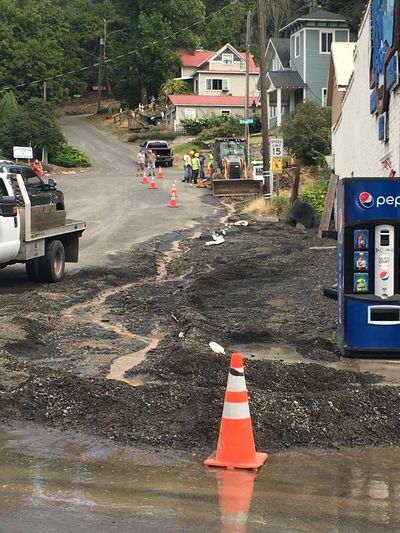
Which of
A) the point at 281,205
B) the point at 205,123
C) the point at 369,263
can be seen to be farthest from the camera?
the point at 205,123

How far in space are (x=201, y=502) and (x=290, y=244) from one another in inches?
637

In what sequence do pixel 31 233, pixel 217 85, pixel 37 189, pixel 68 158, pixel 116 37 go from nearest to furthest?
pixel 31 233, pixel 37 189, pixel 68 158, pixel 217 85, pixel 116 37

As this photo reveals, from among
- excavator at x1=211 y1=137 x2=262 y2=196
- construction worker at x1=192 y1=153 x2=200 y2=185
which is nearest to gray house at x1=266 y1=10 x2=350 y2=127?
excavator at x1=211 y1=137 x2=262 y2=196

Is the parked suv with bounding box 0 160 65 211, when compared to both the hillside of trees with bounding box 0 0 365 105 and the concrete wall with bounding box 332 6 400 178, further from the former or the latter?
the hillside of trees with bounding box 0 0 365 105

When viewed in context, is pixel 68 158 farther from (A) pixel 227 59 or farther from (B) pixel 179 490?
(B) pixel 179 490

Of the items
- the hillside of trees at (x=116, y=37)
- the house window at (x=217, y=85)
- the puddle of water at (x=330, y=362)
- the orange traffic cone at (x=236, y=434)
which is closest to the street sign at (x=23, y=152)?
the hillside of trees at (x=116, y=37)

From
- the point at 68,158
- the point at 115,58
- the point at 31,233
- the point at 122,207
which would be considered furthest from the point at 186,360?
the point at 115,58

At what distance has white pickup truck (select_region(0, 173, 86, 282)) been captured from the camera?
13602 millimetres

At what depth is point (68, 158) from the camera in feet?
189

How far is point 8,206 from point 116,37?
8969 centimetres

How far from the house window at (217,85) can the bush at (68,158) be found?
93.7ft

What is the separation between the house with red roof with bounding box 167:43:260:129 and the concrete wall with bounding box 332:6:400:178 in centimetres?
4746

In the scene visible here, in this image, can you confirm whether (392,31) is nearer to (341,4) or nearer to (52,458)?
(52,458)

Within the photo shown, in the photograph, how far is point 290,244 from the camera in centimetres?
2088
